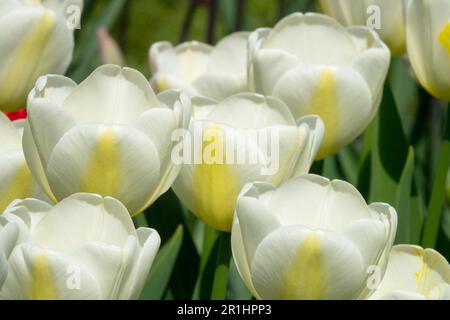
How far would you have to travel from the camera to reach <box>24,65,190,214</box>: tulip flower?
90 cm

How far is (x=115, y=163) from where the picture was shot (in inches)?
35.7

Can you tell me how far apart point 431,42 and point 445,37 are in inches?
0.8

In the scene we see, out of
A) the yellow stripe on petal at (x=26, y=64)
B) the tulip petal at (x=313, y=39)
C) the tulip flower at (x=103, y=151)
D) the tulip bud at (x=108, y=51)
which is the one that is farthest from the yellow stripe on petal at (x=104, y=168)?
the tulip bud at (x=108, y=51)

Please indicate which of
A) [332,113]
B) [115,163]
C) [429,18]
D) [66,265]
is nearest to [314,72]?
[332,113]

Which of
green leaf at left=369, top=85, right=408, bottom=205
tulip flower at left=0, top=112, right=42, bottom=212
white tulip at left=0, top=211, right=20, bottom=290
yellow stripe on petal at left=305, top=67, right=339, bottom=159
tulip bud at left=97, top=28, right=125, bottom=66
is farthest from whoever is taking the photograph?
tulip bud at left=97, top=28, right=125, bottom=66

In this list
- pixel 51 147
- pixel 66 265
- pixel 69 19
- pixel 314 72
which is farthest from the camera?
pixel 69 19

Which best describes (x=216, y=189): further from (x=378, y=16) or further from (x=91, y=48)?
(x=91, y=48)

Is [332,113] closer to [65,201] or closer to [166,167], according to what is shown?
[166,167]

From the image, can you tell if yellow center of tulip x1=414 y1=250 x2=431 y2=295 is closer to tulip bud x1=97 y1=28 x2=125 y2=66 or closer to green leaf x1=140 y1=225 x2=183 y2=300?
green leaf x1=140 y1=225 x2=183 y2=300

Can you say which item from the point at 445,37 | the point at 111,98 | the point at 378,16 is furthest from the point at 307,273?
the point at 378,16

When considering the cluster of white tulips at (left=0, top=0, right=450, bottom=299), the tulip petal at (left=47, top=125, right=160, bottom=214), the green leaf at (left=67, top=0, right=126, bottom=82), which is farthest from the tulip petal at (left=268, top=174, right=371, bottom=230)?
the green leaf at (left=67, top=0, right=126, bottom=82)

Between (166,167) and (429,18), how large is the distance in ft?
1.20

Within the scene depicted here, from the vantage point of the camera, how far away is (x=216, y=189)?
953 mm

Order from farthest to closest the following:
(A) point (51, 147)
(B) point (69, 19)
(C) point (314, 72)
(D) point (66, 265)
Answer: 1. (B) point (69, 19)
2. (C) point (314, 72)
3. (A) point (51, 147)
4. (D) point (66, 265)
